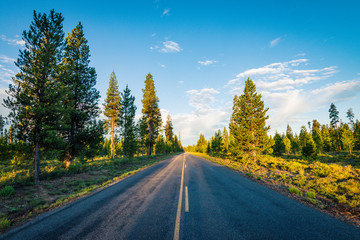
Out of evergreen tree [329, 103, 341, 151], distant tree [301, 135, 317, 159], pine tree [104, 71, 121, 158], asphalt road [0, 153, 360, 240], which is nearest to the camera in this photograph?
asphalt road [0, 153, 360, 240]

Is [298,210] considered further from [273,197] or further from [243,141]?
[243,141]

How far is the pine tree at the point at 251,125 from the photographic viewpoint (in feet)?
71.1

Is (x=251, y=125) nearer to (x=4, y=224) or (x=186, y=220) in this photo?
(x=186, y=220)

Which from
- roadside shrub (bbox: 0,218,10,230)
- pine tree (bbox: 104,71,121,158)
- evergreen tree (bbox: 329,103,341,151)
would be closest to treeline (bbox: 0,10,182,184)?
roadside shrub (bbox: 0,218,10,230)

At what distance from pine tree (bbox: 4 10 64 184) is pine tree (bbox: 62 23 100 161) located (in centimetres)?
348

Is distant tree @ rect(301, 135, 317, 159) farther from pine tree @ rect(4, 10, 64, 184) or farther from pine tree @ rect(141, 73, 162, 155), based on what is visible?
pine tree @ rect(4, 10, 64, 184)

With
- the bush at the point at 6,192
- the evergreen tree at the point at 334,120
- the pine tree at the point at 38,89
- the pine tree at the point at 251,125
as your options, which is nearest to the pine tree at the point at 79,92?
the pine tree at the point at 38,89

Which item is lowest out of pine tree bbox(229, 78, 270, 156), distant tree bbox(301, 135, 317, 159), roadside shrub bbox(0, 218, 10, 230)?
distant tree bbox(301, 135, 317, 159)

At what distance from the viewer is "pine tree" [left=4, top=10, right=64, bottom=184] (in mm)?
8930

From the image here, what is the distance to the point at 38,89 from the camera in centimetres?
956

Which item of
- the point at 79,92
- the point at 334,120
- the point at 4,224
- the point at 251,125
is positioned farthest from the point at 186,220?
the point at 334,120

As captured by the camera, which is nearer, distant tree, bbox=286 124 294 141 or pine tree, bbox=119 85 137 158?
pine tree, bbox=119 85 137 158

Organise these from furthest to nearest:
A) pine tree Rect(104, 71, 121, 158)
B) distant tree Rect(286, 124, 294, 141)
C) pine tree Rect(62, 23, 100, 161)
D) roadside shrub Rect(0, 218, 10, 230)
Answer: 1. distant tree Rect(286, 124, 294, 141)
2. pine tree Rect(104, 71, 121, 158)
3. pine tree Rect(62, 23, 100, 161)
4. roadside shrub Rect(0, 218, 10, 230)

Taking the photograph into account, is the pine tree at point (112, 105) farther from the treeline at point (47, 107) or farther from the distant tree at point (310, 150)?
the distant tree at point (310, 150)
